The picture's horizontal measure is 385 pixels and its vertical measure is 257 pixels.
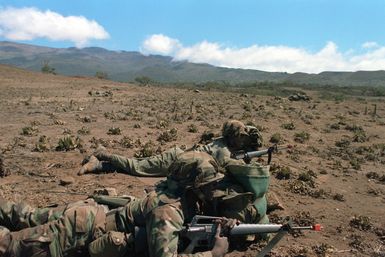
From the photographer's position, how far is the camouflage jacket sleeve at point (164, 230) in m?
5.00

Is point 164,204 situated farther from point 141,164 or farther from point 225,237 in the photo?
point 141,164

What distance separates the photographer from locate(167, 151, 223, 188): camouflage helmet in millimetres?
5359

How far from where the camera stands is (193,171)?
5387mm

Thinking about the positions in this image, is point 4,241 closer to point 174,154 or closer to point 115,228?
point 115,228

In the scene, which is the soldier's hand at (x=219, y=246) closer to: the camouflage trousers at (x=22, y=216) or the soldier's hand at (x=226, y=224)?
the soldier's hand at (x=226, y=224)

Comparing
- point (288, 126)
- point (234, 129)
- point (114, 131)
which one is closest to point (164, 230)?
point (234, 129)

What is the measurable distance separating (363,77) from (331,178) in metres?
146

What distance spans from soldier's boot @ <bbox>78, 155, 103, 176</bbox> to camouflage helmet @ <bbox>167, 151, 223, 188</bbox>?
425 centimetres

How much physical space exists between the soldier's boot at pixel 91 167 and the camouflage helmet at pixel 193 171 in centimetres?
425

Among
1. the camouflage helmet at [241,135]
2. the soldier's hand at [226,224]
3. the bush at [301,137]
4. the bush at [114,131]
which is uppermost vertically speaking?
the camouflage helmet at [241,135]

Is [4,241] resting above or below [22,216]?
below

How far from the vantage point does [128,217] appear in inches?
217


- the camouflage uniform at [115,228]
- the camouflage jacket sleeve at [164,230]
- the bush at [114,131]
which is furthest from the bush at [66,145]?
the camouflage jacket sleeve at [164,230]

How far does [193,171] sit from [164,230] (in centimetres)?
71
